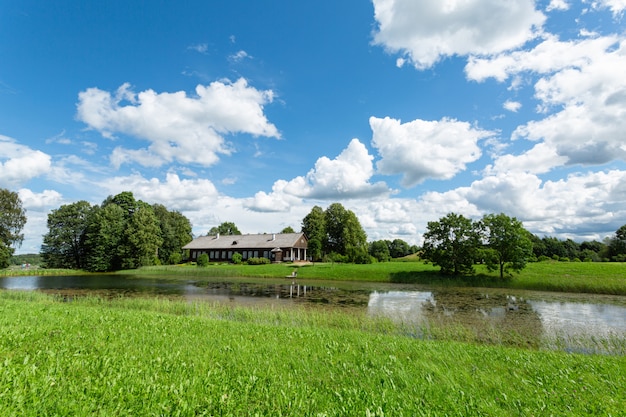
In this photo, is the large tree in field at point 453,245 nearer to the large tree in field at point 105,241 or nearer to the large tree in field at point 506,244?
the large tree in field at point 506,244

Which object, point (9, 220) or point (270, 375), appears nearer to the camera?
point (270, 375)

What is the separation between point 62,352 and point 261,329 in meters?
5.12

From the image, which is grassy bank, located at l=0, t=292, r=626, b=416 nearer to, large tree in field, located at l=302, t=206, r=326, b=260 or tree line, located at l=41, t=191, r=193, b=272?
tree line, located at l=41, t=191, r=193, b=272

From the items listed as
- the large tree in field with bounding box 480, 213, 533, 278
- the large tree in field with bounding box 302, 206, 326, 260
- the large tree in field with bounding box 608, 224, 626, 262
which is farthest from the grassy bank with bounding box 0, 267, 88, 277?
the large tree in field with bounding box 608, 224, 626, 262

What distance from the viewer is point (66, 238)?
6094cm

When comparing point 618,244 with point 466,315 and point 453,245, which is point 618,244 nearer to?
point 453,245

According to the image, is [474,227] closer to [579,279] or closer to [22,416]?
[579,279]

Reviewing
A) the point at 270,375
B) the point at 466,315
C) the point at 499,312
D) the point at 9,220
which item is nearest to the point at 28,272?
the point at 9,220

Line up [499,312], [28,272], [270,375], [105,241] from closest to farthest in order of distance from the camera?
[270,375] < [499,312] < [28,272] < [105,241]

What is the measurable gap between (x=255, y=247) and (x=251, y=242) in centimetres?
221

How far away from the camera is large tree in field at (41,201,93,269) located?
60594 mm

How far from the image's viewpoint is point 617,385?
5.98 meters

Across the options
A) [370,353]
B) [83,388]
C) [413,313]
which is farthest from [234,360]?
[413,313]

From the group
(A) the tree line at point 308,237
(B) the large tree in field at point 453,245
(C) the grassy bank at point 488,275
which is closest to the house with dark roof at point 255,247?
(A) the tree line at point 308,237
